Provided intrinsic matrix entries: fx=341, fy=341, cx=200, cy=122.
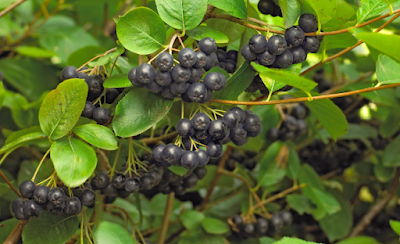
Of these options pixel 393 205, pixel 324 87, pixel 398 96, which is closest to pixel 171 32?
pixel 324 87

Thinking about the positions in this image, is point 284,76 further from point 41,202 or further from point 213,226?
point 213,226

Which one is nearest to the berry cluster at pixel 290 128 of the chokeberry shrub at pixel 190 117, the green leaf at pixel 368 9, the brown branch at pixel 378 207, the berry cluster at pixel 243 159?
the chokeberry shrub at pixel 190 117

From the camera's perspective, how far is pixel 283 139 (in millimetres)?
1287

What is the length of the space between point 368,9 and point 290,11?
6.2 inches

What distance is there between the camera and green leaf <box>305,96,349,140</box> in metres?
0.83

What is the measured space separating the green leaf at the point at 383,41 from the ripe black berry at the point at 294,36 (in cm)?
13

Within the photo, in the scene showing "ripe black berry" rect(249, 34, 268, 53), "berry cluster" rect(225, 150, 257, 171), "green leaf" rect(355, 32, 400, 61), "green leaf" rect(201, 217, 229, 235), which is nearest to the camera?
"green leaf" rect(355, 32, 400, 61)

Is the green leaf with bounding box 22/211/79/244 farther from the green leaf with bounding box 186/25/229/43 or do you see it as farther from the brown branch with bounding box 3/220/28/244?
the green leaf with bounding box 186/25/229/43

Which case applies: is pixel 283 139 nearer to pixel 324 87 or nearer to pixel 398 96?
pixel 324 87

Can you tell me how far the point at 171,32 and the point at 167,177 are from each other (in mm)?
440

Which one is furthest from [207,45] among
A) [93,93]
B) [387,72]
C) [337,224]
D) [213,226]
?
[337,224]

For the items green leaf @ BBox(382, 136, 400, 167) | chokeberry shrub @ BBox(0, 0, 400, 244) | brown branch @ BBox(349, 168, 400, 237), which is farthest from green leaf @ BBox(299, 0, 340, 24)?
brown branch @ BBox(349, 168, 400, 237)

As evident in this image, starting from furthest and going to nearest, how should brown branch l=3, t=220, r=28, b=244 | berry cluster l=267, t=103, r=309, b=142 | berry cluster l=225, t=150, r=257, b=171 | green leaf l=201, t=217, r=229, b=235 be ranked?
berry cluster l=225, t=150, r=257, b=171 < berry cluster l=267, t=103, r=309, b=142 < green leaf l=201, t=217, r=229, b=235 < brown branch l=3, t=220, r=28, b=244

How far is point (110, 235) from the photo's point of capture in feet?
2.62
